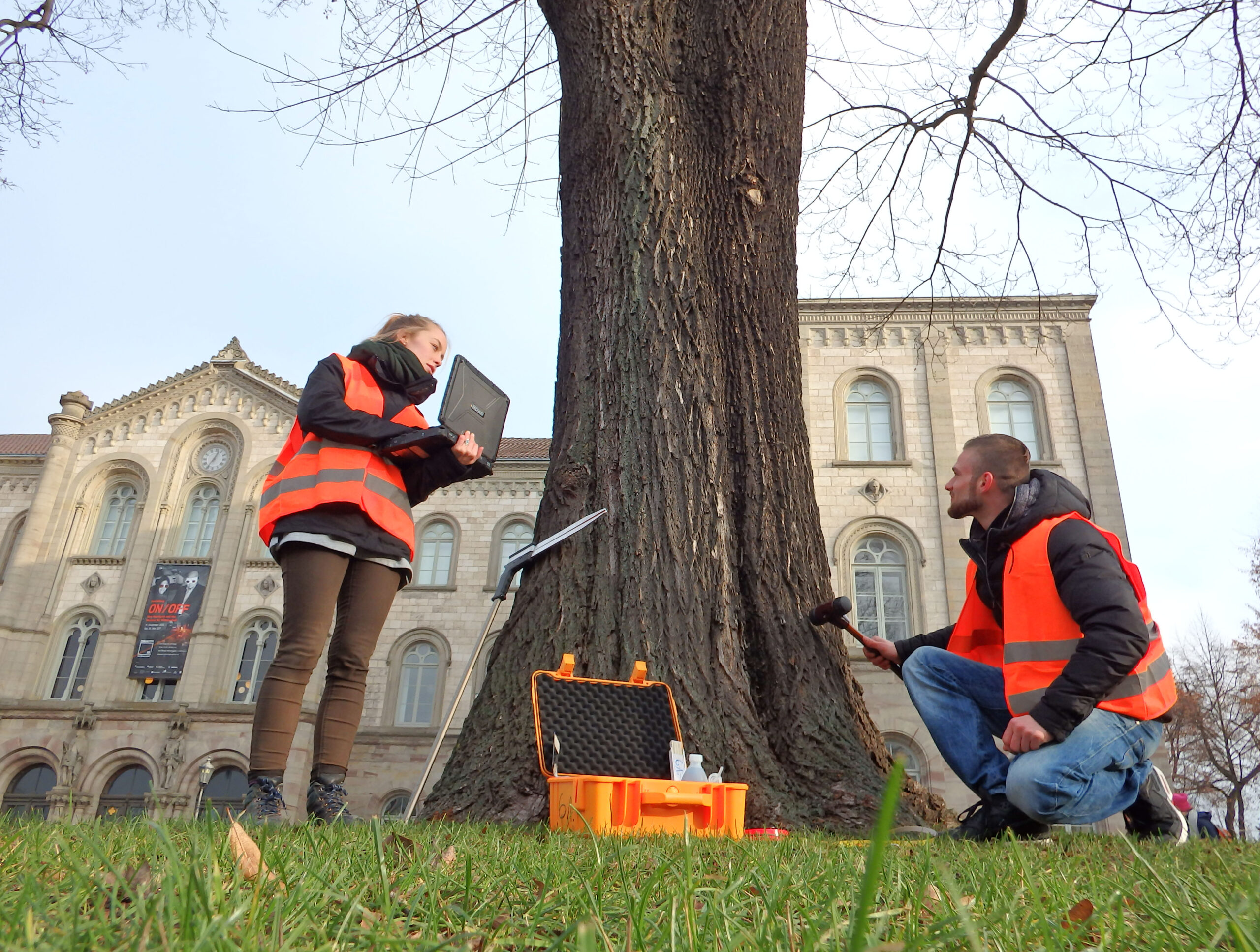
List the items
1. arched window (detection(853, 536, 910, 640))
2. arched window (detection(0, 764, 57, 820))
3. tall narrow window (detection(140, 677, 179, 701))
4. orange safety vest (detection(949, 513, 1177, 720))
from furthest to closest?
tall narrow window (detection(140, 677, 179, 701)) → arched window (detection(0, 764, 57, 820)) → arched window (detection(853, 536, 910, 640)) → orange safety vest (detection(949, 513, 1177, 720))

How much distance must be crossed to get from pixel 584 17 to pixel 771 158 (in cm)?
133

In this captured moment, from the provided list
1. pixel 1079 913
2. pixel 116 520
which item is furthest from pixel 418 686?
pixel 1079 913

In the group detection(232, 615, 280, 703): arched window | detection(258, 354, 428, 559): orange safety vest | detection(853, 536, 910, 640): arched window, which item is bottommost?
detection(258, 354, 428, 559): orange safety vest

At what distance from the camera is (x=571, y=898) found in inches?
47.5

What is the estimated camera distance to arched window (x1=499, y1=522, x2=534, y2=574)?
2450 centimetres

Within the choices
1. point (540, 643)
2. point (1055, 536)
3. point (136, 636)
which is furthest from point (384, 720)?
point (1055, 536)

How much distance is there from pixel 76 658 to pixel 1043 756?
1073 inches

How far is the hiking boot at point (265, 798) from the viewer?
2.90 m

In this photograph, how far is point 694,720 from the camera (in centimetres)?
364

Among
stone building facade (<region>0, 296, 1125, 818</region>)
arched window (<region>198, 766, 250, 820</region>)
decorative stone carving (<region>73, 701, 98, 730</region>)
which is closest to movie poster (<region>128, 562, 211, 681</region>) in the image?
stone building facade (<region>0, 296, 1125, 818</region>)

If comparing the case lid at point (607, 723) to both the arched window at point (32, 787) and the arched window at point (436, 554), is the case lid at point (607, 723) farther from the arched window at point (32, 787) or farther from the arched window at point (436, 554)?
the arched window at point (32, 787)

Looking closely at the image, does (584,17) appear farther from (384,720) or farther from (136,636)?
(136,636)

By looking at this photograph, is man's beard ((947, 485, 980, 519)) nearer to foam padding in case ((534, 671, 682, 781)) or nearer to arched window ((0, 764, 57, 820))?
foam padding in case ((534, 671, 682, 781))

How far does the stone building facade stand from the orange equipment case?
14.1m
